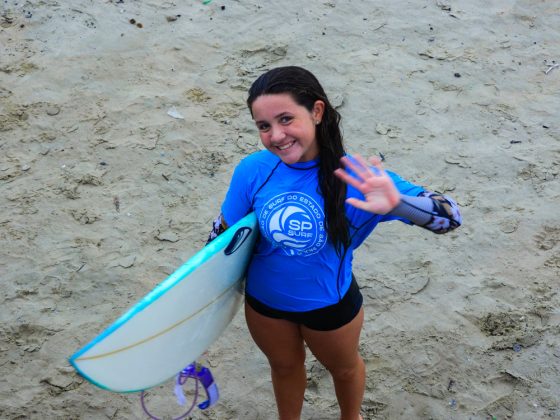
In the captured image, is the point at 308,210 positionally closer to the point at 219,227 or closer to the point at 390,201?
the point at 390,201

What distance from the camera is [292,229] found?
2.10m

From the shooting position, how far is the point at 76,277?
11.6ft

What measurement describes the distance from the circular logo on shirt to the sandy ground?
1.23 meters

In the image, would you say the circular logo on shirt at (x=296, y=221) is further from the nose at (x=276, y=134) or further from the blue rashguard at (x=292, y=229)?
the nose at (x=276, y=134)

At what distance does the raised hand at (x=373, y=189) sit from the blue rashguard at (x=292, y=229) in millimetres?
123

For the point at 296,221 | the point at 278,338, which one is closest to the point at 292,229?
the point at 296,221

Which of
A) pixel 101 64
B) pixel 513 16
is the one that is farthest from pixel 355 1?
pixel 101 64

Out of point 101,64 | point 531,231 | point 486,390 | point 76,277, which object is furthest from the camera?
point 101,64

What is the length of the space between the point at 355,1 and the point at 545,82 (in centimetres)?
178

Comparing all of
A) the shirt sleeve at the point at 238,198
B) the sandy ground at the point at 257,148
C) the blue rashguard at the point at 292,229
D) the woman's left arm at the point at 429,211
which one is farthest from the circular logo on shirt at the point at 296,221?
the sandy ground at the point at 257,148

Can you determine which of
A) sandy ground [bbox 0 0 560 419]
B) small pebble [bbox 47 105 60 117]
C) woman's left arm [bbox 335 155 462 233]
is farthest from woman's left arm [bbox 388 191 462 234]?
A: small pebble [bbox 47 105 60 117]

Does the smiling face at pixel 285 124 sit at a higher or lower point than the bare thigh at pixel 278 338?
higher

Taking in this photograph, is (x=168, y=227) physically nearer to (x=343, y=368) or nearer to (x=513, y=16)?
(x=343, y=368)

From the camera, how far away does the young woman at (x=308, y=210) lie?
6.70ft
